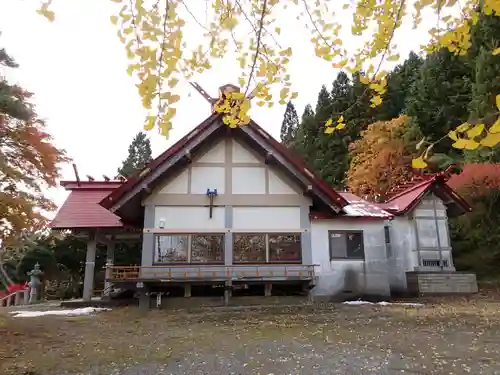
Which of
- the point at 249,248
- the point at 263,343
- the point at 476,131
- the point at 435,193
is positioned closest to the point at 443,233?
the point at 435,193

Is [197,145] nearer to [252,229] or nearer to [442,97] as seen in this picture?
[252,229]

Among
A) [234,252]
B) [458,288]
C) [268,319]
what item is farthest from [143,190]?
[458,288]

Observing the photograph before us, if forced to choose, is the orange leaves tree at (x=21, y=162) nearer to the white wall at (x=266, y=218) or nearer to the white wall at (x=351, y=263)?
the white wall at (x=266, y=218)

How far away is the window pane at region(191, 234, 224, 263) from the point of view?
520 inches

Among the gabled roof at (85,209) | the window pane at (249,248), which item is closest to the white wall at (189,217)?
the window pane at (249,248)

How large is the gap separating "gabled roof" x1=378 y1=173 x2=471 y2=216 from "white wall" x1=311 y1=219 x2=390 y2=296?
5.51ft

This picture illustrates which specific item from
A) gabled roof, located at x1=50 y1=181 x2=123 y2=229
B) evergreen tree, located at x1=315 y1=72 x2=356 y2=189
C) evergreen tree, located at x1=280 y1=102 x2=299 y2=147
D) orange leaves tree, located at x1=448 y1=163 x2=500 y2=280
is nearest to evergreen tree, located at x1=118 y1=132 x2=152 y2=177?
evergreen tree, located at x1=280 y1=102 x2=299 y2=147

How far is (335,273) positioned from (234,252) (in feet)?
11.4

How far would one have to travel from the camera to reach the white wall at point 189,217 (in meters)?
13.4

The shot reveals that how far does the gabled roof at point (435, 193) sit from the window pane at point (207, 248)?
260 inches

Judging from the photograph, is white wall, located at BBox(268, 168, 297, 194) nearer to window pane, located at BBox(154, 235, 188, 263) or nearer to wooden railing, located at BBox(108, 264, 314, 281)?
wooden railing, located at BBox(108, 264, 314, 281)

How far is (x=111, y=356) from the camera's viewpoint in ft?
20.4

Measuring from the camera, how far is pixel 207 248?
13312 millimetres

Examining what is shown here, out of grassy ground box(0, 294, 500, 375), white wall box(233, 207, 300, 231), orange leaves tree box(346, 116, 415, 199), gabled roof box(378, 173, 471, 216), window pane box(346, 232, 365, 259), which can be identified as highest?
orange leaves tree box(346, 116, 415, 199)
